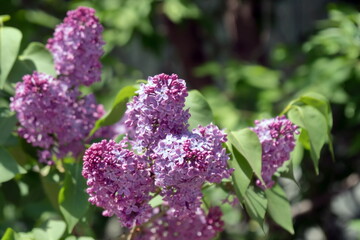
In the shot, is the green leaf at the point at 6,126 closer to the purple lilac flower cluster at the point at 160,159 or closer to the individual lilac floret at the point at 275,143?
the purple lilac flower cluster at the point at 160,159

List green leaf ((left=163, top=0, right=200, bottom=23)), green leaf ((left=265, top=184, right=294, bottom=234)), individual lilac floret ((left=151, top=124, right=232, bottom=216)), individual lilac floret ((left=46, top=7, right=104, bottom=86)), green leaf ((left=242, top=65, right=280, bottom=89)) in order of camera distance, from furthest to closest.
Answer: green leaf ((left=163, top=0, right=200, bottom=23)) < green leaf ((left=242, top=65, right=280, bottom=89)) < individual lilac floret ((left=46, top=7, right=104, bottom=86)) < green leaf ((left=265, top=184, right=294, bottom=234)) < individual lilac floret ((left=151, top=124, right=232, bottom=216))

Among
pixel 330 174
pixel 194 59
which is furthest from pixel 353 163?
pixel 194 59

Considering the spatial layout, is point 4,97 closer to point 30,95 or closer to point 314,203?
point 30,95

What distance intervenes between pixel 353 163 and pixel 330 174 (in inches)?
4.9

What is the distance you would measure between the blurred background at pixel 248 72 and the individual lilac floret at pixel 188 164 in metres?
0.44

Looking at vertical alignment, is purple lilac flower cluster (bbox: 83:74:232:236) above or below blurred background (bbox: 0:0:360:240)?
below

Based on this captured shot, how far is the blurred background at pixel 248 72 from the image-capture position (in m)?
2.44

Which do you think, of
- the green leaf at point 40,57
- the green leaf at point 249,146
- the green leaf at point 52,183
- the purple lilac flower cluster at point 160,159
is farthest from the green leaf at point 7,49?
the green leaf at point 249,146

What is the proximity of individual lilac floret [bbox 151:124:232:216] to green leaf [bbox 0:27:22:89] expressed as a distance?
1.46 ft

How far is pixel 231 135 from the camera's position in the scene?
1148 mm

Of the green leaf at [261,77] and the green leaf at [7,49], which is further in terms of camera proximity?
the green leaf at [261,77]

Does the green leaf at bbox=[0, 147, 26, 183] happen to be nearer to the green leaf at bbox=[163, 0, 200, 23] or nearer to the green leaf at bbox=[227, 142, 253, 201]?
the green leaf at bbox=[227, 142, 253, 201]

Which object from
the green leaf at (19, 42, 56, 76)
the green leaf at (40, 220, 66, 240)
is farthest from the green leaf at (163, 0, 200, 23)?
the green leaf at (40, 220, 66, 240)

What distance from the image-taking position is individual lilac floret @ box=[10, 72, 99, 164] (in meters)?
1.26
